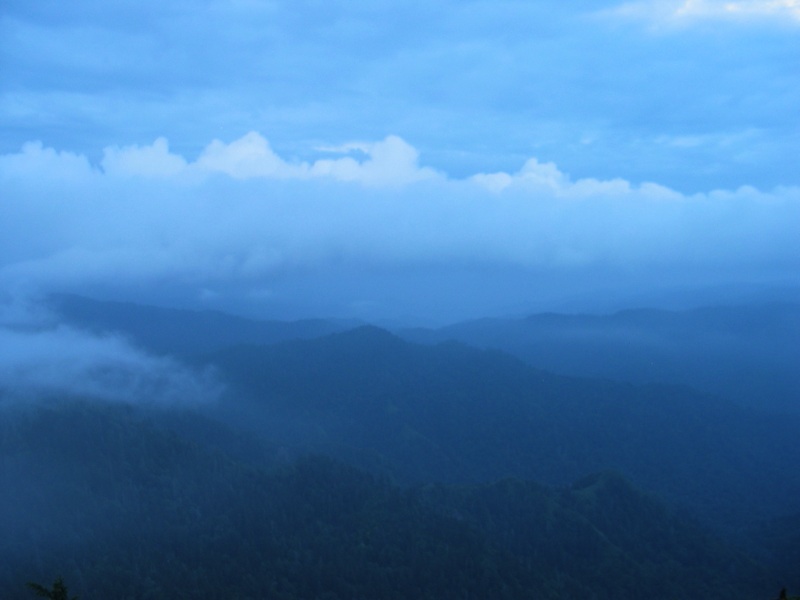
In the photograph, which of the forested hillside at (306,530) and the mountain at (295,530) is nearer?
the mountain at (295,530)

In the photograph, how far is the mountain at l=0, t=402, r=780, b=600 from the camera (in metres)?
110

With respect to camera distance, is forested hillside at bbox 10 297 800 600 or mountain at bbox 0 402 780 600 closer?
mountain at bbox 0 402 780 600

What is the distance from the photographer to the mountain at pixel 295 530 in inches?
4343

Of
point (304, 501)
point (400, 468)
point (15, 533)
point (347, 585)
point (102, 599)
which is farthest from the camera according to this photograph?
point (400, 468)

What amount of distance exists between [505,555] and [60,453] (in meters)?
90.5

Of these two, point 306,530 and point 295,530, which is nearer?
point 306,530

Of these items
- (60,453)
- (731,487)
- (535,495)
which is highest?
(60,453)

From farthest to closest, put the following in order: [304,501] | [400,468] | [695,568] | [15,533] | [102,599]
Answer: [400,468] < [304,501] < [695,568] < [15,533] < [102,599]

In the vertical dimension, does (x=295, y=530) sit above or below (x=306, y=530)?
below

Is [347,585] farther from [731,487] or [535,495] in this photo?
[731,487]

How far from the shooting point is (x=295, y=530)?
A: 126375mm

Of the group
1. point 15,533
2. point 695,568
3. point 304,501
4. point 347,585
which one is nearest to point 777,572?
point 695,568

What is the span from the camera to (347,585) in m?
110

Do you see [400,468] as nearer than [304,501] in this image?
No
